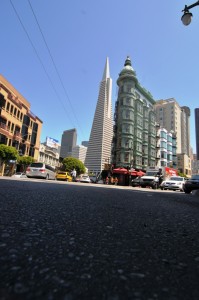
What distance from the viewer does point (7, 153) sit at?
1490 inches

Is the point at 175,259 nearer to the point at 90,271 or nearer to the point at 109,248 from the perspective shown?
the point at 109,248

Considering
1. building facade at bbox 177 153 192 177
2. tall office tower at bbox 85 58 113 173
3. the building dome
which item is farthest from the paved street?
building facade at bbox 177 153 192 177

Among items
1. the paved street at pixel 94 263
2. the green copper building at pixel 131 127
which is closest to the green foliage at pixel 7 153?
the green copper building at pixel 131 127

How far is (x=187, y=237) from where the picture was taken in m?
2.20

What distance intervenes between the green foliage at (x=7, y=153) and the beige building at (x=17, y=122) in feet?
15.3

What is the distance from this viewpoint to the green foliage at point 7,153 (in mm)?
37309

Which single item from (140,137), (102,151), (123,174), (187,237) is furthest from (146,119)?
(187,237)

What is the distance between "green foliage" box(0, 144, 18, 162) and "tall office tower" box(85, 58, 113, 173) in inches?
2928

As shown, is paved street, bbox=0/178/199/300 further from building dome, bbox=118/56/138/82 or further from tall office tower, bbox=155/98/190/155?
tall office tower, bbox=155/98/190/155

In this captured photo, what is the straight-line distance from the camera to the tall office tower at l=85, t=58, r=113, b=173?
363ft

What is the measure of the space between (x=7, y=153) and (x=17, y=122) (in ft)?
38.8

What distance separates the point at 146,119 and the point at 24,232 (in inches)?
2618

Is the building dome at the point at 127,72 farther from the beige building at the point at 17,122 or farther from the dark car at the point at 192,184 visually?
the dark car at the point at 192,184

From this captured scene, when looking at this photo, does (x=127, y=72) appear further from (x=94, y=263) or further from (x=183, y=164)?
(x=94, y=263)
